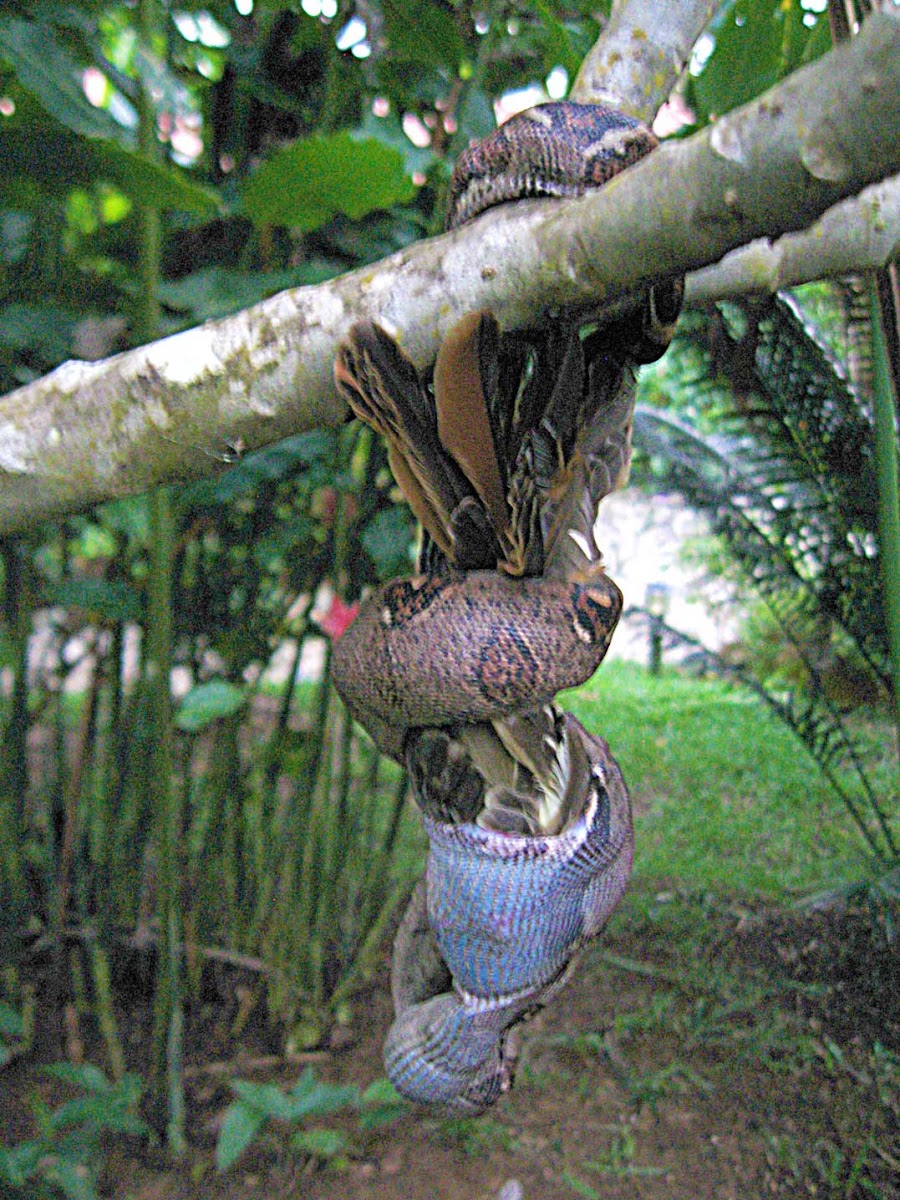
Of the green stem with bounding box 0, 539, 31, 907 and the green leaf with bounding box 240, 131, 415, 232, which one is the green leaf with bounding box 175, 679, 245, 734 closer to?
the green stem with bounding box 0, 539, 31, 907

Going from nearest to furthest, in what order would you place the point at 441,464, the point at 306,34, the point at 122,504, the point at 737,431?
the point at 441,464
the point at 122,504
the point at 306,34
the point at 737,431

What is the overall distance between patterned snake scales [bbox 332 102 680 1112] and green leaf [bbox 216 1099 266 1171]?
2.68ft

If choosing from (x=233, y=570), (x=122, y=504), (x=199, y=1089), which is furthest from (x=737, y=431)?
(x=199, y=1089)

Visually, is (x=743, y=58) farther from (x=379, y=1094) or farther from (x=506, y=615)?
(x=379, y=1094)

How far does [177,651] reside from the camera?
257cm

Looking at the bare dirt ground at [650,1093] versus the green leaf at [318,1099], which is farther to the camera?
the bare dirt ground at [650,1093]

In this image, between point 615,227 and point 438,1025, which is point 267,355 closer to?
point 615,227

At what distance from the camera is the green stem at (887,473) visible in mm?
1753

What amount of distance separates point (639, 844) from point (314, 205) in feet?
7.98

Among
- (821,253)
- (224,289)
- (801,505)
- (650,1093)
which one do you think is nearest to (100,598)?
(224,289)

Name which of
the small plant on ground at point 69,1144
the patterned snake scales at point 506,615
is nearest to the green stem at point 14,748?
the small plant on ground at point 69,1144

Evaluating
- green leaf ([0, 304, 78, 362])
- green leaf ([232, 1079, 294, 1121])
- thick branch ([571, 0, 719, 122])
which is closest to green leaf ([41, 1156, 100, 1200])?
green leaf ([232, 1079, 294, 1121])

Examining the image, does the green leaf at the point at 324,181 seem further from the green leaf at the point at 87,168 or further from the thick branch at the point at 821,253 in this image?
the thick branch at the point at 821,253

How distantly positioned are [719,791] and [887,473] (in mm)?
1897
